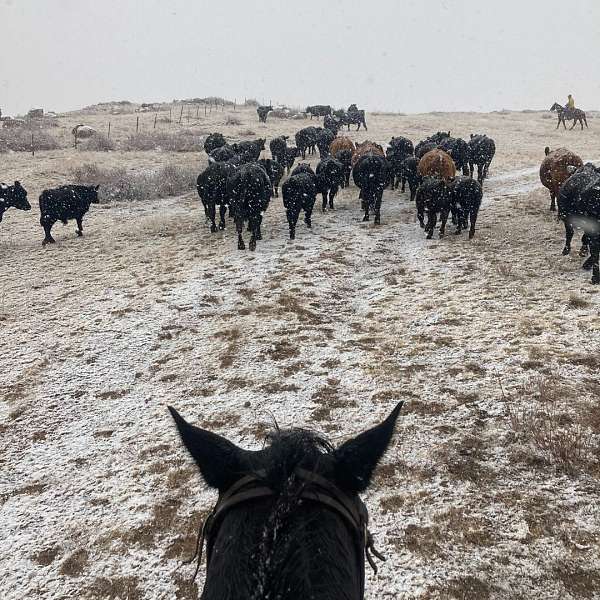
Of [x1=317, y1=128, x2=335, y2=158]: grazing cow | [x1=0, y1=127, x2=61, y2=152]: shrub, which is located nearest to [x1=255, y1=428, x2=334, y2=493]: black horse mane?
[x1=317, y1=128, x2=335, y2=158]: grazing cow

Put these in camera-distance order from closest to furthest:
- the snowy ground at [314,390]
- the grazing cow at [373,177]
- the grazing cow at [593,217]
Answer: the snowy ground at [314,390] < the grazing cow at [593,217] < the grazing cow at [373,177]

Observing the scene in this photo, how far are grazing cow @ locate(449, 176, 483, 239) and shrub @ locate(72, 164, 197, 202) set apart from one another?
38.8 ft

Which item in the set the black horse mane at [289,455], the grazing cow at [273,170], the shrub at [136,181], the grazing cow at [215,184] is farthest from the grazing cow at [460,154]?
the black horse mane at [289,455]

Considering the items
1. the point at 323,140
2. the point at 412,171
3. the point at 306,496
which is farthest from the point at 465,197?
the point at 323,140

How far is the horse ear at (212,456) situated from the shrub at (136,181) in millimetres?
17464

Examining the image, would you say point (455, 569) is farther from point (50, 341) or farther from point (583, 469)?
point (50, 341)

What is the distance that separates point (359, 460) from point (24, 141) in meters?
30.0

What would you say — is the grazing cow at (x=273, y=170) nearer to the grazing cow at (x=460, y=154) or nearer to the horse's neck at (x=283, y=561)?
the grazing cow at (x=460, y=154)

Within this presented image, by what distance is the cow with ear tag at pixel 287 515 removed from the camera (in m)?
1.26

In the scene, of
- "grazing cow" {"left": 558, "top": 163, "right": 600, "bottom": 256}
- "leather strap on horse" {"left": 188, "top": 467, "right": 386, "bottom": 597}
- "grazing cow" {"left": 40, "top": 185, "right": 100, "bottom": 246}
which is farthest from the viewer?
"grazing cow" {"left": 40, "top": 185, "right": 100, "bottom": 246}

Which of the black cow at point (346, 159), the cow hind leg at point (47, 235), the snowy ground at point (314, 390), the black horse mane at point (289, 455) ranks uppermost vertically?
the black cow at point (346, 159)

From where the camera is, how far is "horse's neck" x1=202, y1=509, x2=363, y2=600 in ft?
4.02

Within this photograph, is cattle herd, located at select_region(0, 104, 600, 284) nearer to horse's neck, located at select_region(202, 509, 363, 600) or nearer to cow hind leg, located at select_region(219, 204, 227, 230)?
cow hind leg, located at select_region(219, 204, 227, 230)

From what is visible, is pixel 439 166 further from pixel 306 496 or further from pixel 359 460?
pixel 306 496
